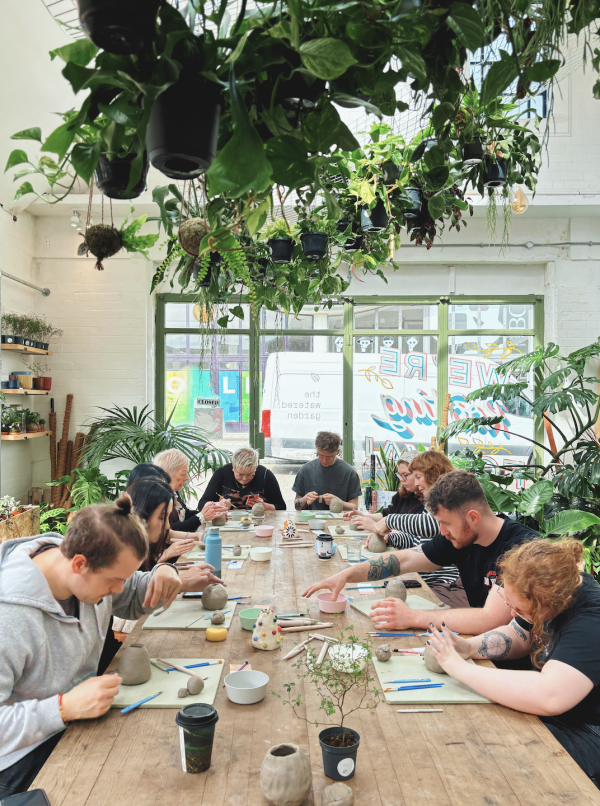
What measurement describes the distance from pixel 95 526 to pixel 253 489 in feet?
10.3

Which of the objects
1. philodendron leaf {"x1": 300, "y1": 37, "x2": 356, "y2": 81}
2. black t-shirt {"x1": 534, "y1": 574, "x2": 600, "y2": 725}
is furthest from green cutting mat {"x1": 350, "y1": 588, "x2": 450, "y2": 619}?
philodendron leaf {"x1": 300, "y1": 37, "x2": 356, "y2": 81}

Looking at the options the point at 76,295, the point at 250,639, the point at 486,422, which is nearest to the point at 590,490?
the point at 486,422

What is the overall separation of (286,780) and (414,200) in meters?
2.07

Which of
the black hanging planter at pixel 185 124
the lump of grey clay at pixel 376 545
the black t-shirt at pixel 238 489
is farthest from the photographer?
the black t-shirt at pixel 238 489

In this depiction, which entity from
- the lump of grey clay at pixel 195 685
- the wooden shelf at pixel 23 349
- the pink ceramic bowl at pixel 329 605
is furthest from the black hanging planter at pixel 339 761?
the wooden shelf at pixel 23 349

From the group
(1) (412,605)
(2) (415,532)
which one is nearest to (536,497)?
(2) (415,532)

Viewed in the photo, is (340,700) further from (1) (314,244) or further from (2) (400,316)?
(2) (400,316)

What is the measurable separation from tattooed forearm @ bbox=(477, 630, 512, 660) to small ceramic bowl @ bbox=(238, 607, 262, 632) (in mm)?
733

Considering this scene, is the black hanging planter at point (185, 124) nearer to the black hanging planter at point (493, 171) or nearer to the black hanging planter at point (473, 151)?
the black hanging planter at point (473, 151)

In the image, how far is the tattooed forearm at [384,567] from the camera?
8.87 feet

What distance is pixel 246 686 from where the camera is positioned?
Result: 64.4 inches

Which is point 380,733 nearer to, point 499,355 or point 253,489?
point 253,489

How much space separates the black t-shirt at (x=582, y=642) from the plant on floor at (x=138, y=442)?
171 inches

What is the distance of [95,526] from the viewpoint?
5.27 feet
